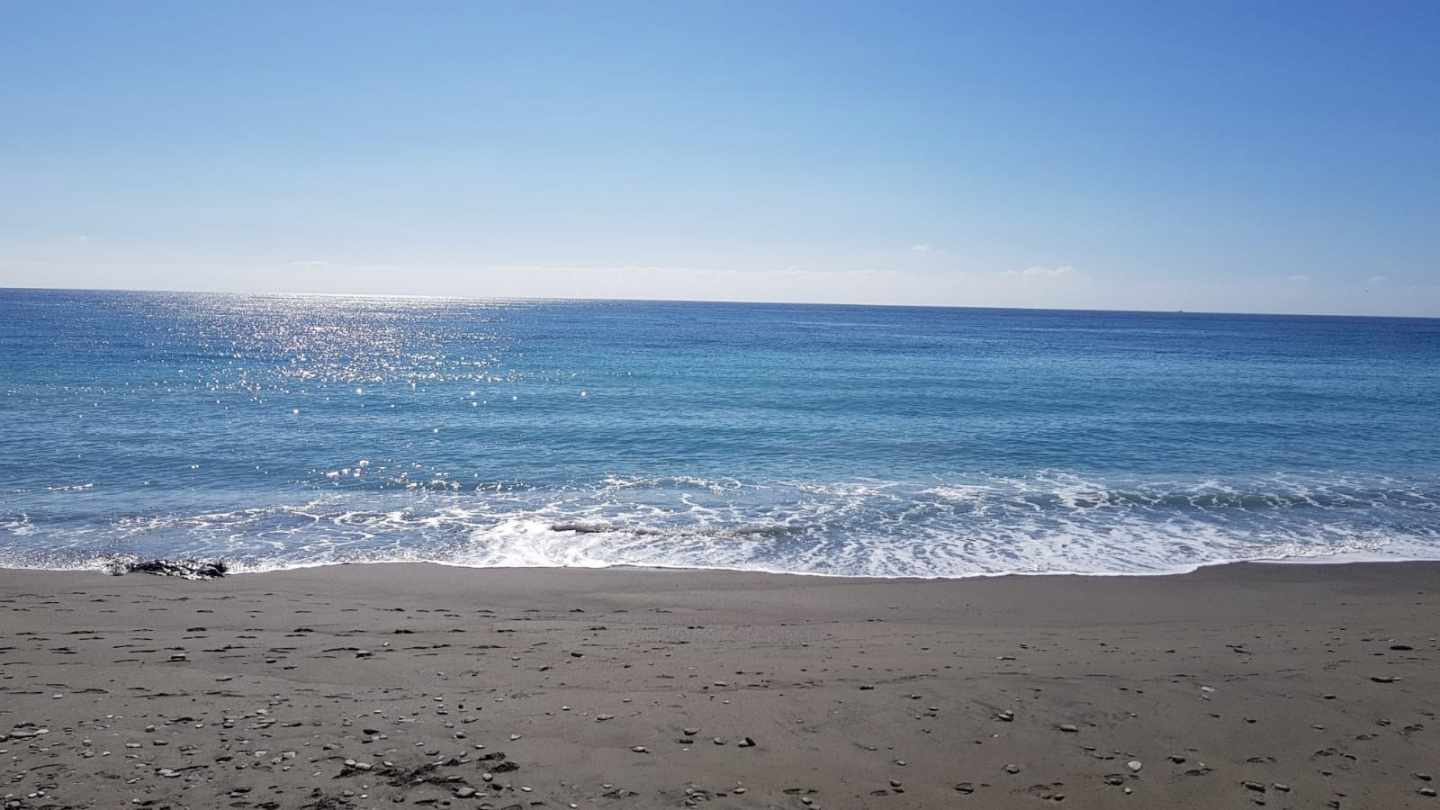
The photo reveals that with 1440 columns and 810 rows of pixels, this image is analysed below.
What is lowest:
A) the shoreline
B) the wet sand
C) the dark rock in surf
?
the shoreline

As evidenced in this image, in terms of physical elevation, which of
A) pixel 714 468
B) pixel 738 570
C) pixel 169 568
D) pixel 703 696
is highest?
pixel 714 468

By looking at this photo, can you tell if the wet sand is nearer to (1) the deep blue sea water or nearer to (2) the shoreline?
(2) the shoreline

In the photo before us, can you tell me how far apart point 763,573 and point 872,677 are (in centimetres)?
567

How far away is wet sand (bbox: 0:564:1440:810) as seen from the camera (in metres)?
7.38

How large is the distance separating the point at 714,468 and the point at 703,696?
15863mm

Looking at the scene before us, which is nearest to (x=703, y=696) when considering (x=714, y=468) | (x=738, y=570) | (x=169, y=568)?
(x=738, y=570)

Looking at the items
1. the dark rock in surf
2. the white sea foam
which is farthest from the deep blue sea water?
the dark rock in surf

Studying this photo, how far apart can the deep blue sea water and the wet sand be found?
9.30 feet

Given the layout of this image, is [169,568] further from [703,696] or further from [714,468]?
[714,468]

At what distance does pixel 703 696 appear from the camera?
9406 millimetres

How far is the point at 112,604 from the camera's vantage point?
12789 mm

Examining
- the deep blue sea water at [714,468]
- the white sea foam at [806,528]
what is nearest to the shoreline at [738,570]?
the white sea foam at [806,528]

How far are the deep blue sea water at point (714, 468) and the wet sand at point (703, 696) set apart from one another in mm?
2835

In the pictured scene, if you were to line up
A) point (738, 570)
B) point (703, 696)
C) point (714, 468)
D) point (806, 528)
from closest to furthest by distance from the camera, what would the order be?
point (703, 696), point (738, 570), point (806, 528), point (714, 468)
